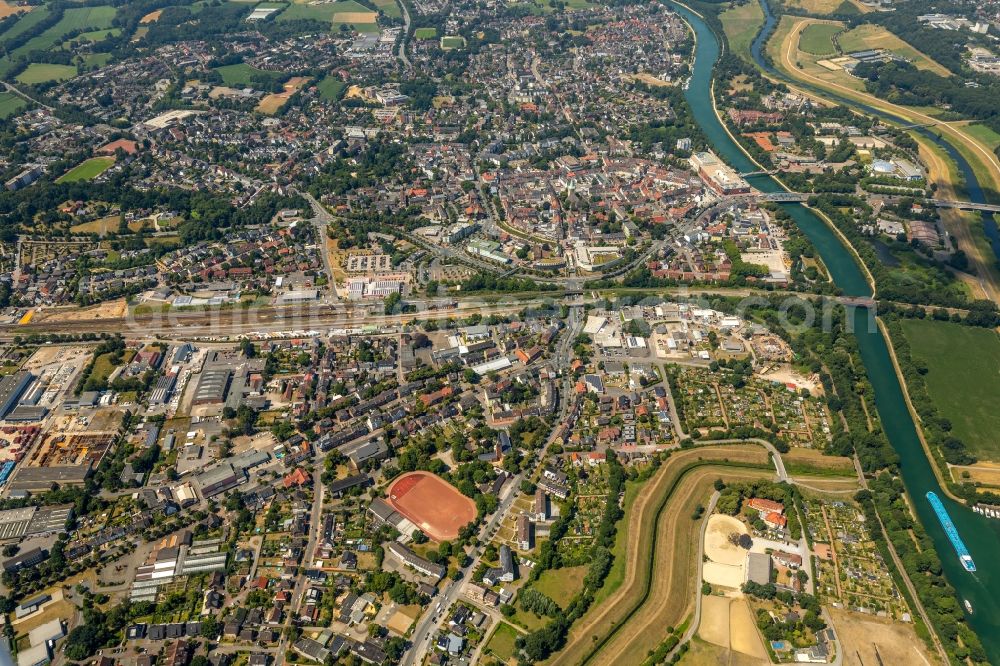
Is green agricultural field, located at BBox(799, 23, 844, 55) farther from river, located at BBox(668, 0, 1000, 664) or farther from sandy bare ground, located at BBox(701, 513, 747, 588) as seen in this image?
sandy bare ground, located at BBox(701, 513, 747, 588)

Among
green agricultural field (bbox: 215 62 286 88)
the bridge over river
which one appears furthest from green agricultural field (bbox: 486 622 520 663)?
green agricultural field (bbox: 215 62 286 88)

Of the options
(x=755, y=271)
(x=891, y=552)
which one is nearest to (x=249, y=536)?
(x=891, y=552)

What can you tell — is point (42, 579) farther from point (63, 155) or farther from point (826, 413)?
point (63, 155)

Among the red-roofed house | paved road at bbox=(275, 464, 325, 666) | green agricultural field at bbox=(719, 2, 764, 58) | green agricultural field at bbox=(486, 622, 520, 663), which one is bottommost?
paved road at bbox=(275, 464, 325, 666)

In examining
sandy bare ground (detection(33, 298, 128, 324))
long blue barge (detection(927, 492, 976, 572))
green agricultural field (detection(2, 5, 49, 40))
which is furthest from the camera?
green agricultural field (detection(2, 5, 49, 40))

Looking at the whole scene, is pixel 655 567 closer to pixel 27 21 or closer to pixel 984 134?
pixel 984 134

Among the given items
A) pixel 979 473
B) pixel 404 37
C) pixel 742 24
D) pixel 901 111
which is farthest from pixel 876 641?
pixel 742 24
